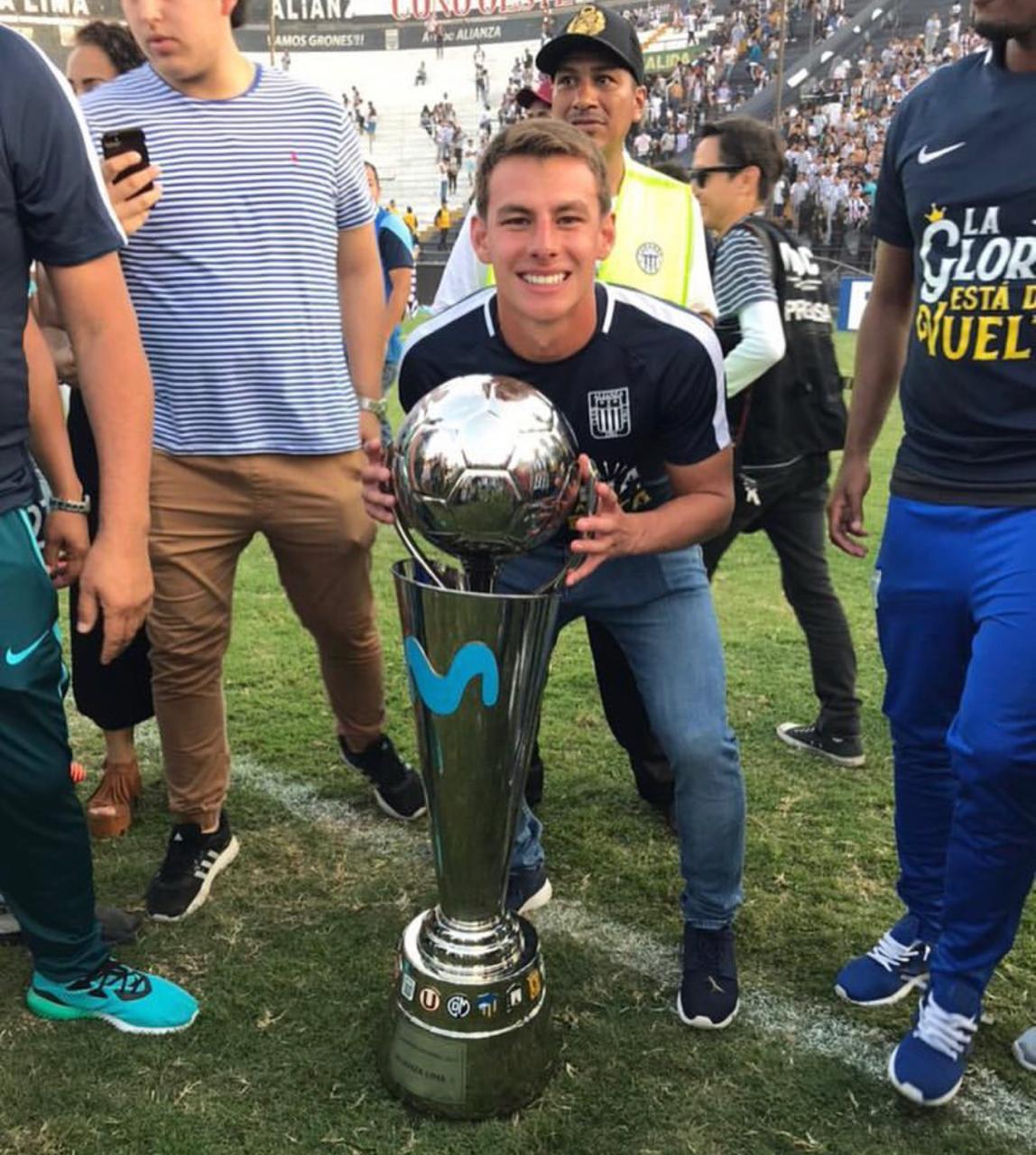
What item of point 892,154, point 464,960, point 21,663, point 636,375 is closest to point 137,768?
point 21,663

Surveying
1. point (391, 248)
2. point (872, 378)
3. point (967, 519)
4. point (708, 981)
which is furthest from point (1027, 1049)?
point (391, 248)

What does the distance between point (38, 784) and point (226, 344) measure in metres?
1.07

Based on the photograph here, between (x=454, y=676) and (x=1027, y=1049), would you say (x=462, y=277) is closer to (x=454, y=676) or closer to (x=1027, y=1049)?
(x=454, y=676)

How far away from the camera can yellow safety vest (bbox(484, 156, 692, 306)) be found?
112 inches

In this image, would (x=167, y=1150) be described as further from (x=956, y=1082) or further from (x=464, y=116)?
(x=464, y=116)

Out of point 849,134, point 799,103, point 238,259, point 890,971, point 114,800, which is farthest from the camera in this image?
point 799,103

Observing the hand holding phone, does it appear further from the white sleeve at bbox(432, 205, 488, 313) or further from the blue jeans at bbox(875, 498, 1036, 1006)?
the blue jeans at bbox(875, 498, 1036, 1006)

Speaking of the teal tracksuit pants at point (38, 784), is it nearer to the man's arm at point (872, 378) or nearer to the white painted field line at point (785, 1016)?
the white painted field line at point (785, 1016)

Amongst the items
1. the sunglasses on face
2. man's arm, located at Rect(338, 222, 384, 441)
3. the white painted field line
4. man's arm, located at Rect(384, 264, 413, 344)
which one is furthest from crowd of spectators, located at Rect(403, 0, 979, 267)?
the white painted field line

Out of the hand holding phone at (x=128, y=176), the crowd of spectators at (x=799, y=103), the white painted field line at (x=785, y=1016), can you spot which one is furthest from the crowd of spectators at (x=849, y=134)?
the hand holding phone at (x=128, y=176)

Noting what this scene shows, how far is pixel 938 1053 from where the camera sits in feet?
7.08

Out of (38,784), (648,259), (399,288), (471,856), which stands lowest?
(471,856)

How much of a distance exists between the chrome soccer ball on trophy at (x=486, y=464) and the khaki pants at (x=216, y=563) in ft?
2.62

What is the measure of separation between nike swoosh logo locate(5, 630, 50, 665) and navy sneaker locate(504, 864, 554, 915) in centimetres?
126
